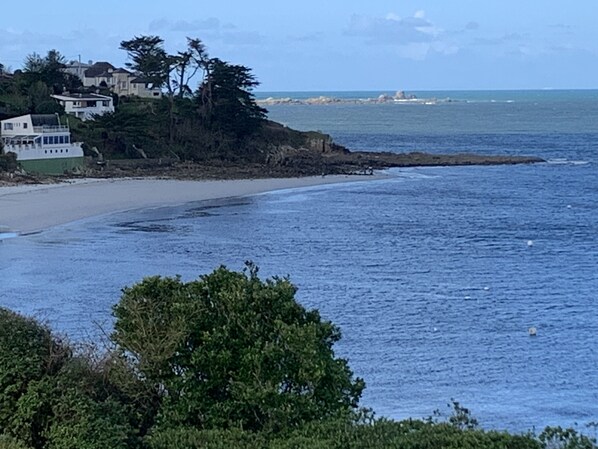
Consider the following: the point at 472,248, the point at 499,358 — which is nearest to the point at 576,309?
the point at 499,358

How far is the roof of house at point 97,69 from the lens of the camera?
86625mm

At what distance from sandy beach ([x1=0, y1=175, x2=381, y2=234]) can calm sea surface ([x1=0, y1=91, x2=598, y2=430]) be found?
1.62 metres

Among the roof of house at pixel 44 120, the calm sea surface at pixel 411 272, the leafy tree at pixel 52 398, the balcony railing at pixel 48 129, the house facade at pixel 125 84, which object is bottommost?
the calm sea surface at pixel 411 272

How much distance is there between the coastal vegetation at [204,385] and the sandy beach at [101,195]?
2738cm

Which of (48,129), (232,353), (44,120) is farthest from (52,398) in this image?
(44,120)

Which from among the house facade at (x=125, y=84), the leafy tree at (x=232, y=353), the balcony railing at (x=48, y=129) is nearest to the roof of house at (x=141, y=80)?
the house facade at (x=125, y=84)

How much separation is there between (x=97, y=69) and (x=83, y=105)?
18.1 m

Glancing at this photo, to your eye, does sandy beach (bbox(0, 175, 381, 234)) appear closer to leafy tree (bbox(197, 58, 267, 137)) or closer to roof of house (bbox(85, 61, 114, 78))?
leafy tree (bbox(197, 58, 267, 137))

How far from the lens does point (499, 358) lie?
21562 millimetres

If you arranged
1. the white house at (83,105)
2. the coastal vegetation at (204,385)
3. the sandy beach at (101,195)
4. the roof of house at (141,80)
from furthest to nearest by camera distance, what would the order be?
1. the roof of house at (141,80)
2. the white house at (83,105)
3. the sandy beach at (101,195)
4. the coastal vegetation at (204,385)

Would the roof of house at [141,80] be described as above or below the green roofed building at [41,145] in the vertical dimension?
above

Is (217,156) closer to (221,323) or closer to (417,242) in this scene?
(417,242)

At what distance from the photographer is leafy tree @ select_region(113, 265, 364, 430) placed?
40.9 ft

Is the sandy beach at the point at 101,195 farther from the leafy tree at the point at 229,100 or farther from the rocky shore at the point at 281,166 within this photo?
the leafy tree at the point at 229,100
